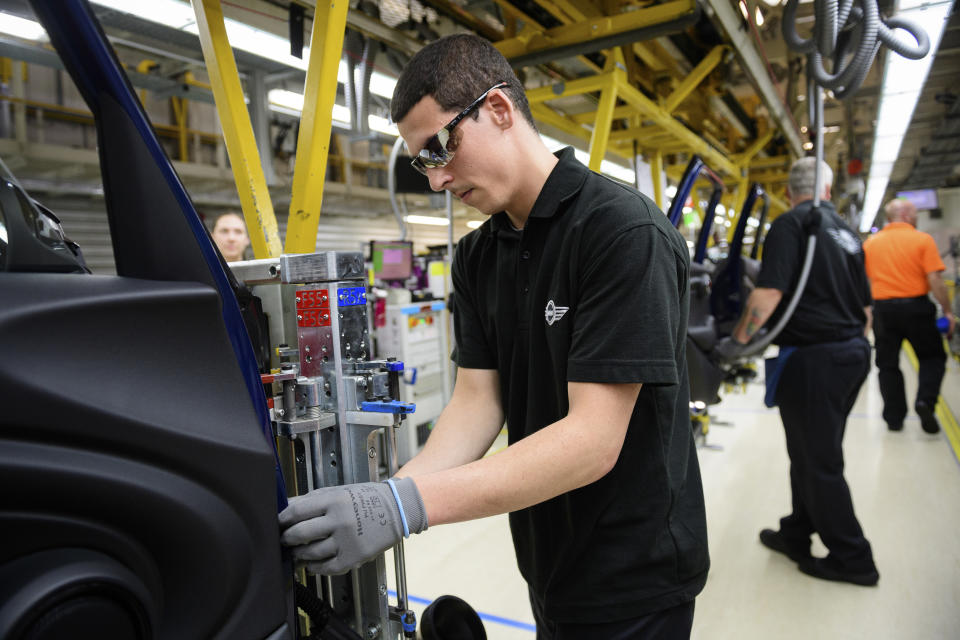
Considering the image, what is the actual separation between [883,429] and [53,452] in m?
6.60

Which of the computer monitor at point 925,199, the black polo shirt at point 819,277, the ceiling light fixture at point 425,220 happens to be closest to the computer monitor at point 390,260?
the black polo shirt at point 819,277

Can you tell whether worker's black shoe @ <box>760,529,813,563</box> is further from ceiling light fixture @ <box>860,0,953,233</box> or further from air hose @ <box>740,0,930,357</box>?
ceiling light fixture @ <box>860,0,953,233</box>

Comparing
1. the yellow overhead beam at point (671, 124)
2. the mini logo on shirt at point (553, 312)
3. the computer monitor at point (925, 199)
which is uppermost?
the computer monitor at point (925, 199)

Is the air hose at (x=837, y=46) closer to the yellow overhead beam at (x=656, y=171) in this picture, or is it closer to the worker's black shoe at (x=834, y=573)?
the worker's black shoe at (x=834, y=573)

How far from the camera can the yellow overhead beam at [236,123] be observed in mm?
1569

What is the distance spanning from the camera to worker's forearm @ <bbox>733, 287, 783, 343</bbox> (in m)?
3.00

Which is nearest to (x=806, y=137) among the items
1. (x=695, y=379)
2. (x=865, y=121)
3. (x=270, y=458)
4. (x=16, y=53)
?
(x=865, y=121)

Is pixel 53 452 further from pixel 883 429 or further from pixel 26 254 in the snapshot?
pixel 883 429

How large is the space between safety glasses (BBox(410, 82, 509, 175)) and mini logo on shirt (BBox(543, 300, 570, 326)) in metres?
0.34

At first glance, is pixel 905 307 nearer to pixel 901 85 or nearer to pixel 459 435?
pixel 901 85

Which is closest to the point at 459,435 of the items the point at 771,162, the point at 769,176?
the point at 771,162

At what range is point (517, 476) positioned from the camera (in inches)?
38.4

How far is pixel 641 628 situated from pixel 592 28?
2.88 m

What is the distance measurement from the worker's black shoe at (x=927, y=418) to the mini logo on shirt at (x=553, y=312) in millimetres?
5688
